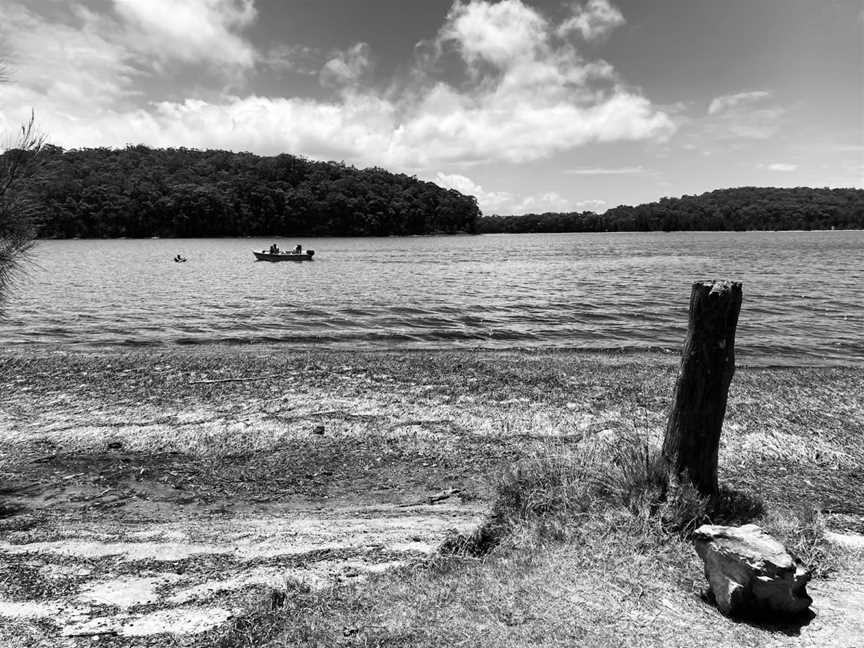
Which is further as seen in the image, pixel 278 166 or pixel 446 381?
pixel 278 166

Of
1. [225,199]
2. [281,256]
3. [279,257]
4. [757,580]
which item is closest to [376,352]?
[757,580]

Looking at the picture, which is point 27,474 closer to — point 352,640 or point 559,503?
point 352,640

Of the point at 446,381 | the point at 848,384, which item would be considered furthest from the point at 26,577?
the point at 848,384

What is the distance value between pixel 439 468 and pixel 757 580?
180 inches

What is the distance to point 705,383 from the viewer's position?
5516 mm

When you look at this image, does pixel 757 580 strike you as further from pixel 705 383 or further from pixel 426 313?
pixel 426 313

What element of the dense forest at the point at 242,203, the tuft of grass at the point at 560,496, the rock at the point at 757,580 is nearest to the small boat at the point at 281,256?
the tuft of grass at the point at 560,496

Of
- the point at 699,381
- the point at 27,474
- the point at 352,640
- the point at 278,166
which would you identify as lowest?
the point at 27,474

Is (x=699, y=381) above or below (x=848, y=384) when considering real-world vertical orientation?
above

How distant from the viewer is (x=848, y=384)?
12.0 m

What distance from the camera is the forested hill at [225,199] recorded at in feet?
443

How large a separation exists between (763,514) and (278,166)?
647 ft

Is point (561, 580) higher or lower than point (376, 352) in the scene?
higher

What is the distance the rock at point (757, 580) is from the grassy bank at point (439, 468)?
16cm
